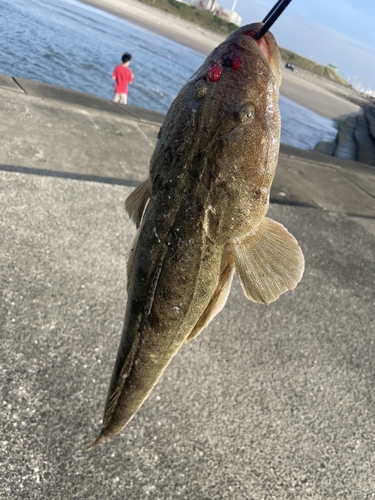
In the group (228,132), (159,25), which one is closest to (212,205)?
(228,132)

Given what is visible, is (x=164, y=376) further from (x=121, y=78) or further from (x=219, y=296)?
(x=121, y=78)

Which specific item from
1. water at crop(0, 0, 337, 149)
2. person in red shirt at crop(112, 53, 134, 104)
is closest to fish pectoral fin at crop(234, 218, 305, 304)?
person in red shirt at crop(112, 53, 134, 104)

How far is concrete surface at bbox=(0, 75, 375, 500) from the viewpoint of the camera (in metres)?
2.74

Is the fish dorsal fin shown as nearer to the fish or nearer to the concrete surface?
the fish

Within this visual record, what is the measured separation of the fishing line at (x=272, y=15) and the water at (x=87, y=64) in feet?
50.5

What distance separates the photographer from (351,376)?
13.3 ft

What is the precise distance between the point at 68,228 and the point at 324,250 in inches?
130

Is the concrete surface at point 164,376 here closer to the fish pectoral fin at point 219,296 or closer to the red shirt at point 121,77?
the fish pectoral fin at point 219,296

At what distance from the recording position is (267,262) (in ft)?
5.42

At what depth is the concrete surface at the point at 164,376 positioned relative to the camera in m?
2.74

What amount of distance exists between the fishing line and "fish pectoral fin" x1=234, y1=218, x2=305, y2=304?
643mm

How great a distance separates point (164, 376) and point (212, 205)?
221 centimetres

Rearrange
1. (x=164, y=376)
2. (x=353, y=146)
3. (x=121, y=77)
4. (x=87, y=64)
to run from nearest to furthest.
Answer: (x=164, y=376)
(x=121, y=77)
(x=87, y=64)
(x=353, y=146)

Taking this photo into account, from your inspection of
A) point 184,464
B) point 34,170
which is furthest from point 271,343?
point 34,170
